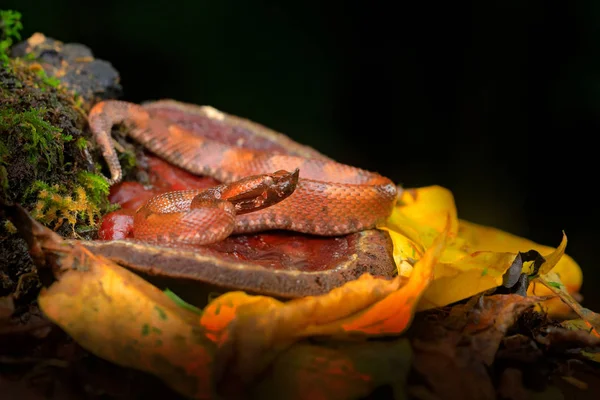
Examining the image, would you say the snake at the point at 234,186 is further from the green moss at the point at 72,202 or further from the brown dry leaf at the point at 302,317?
the brown dry leaf at the point at 302,317

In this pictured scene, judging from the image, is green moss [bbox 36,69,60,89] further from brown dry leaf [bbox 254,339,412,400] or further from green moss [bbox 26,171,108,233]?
brown dry leaf [bbox 254,339,412,400]

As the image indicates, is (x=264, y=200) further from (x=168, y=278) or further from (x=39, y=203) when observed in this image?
(x=39, y=203)

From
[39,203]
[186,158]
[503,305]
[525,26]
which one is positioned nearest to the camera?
[503,305]

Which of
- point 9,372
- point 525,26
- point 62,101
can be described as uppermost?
point 525,26

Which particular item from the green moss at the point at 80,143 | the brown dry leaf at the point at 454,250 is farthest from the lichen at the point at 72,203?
the brown dry leaf at the point at 454,250

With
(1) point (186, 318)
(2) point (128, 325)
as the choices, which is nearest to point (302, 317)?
(1) point (186, 318)

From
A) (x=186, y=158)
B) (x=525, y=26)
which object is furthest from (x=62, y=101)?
(x=525, y=26)

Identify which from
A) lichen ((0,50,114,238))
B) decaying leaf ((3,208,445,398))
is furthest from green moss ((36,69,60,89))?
decaying leaf ((3,208,445,398))
